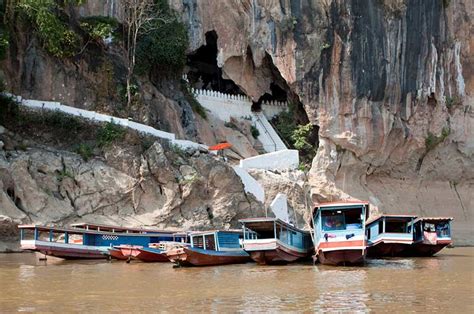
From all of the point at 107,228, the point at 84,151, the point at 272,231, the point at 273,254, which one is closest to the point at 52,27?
the point at 84,151

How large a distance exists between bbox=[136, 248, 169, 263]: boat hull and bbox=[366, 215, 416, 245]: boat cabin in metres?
7.63

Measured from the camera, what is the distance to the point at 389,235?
26391 mm

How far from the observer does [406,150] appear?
37.6 meters

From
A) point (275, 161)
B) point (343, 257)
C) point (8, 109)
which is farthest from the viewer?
point (275, 161)

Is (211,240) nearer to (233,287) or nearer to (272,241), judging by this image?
(272,241)

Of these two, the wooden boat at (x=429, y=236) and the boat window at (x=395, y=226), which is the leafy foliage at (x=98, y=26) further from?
the wooden boat at (x=429, y=236)

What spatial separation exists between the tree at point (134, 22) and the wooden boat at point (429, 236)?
13.0 meters

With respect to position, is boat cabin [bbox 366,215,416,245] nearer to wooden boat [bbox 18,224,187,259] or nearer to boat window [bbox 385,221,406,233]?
boat window [bbox 385,221,406,233]

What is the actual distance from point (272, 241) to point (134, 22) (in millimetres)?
13471

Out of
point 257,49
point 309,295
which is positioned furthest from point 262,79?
point 309,295

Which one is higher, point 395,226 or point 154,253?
point 395,226

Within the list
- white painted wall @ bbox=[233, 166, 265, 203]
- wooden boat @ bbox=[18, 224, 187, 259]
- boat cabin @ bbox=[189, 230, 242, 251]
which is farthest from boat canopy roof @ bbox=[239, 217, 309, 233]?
white painted wall @ bbox=[233, 166, 265, 203]

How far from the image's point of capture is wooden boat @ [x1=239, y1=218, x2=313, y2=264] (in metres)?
22.7

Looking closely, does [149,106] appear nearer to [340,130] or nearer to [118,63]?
[118,63]
